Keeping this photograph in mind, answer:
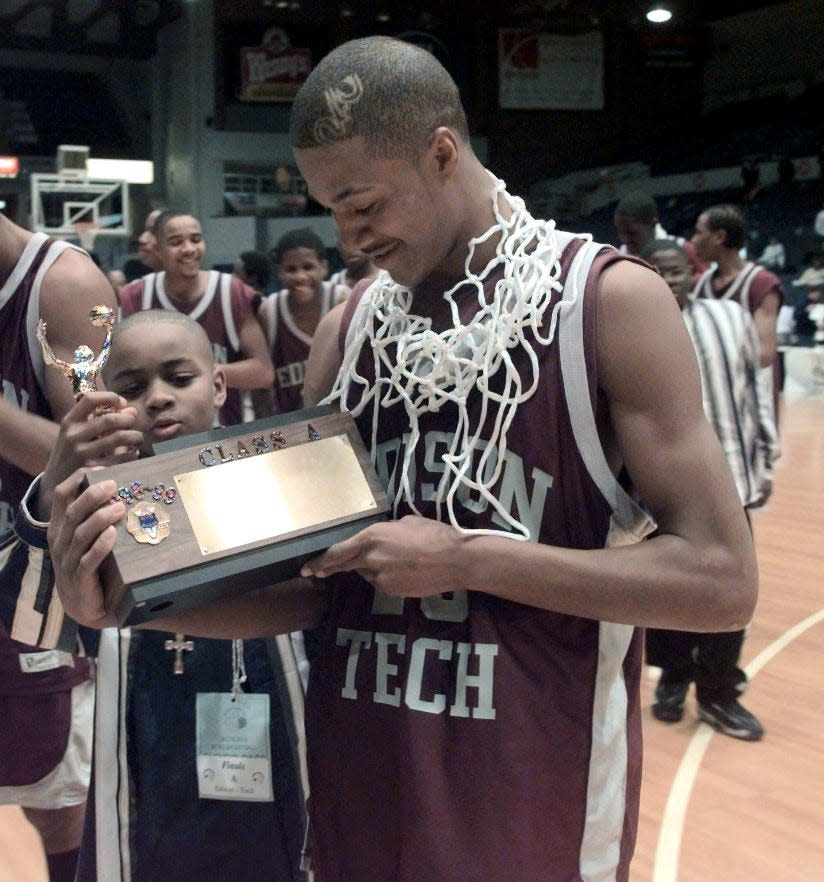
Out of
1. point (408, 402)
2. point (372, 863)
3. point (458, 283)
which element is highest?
point (458, 283)

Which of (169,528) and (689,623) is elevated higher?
(169,528)

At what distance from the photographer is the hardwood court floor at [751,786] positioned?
9.95 feet

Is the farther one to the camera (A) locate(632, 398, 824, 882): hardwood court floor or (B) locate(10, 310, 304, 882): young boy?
(A) locate(632, 398, 824, 882): hardwood court floor

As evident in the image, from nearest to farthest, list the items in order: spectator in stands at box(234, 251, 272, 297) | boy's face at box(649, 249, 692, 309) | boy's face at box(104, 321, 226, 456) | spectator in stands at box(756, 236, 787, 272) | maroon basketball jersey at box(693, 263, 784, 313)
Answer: boy's face at box(104, 321, 226, 456) → boy's face at box(649, 249, 692, 309) → maroon basketball jersey at box(693, 263, 784, 313) → spectator in stands at box(234, 251, 272, 297) → spectator in stands at box(756, 236, 787, 272)

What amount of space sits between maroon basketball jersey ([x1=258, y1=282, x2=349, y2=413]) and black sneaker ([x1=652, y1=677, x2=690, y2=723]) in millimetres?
2180

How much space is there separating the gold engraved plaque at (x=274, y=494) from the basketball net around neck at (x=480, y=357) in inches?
2.9

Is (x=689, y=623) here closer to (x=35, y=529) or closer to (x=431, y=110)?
(x=431, y=110)

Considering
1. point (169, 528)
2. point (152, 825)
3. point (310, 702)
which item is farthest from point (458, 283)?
point (152, 825)

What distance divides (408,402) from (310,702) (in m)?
0.43

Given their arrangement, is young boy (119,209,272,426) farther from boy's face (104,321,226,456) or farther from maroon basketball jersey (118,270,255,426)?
boy's face (104,321,226,456)

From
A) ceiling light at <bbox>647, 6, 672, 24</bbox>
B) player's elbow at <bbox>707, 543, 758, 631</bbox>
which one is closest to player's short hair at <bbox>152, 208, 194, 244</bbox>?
player's elbow at <bbox>707, 543, 758, 631</bbox>

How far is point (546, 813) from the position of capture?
1324 millimetres

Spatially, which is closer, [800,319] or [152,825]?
[152,825]

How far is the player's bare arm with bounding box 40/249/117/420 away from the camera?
2072 millimetres
